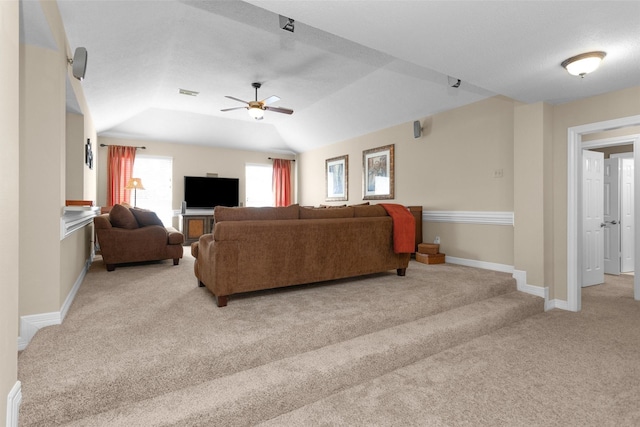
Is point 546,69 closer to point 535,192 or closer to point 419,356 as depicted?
point 535,192

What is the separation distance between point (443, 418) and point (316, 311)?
1.21m

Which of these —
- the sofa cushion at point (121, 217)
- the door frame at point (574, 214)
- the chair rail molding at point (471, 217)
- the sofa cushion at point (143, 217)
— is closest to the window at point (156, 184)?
the sofa cushion at point (143, 217)

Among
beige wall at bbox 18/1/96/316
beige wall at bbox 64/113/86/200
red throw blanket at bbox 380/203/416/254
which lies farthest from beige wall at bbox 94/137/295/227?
red throw blanket at bbox 380/203/416/254

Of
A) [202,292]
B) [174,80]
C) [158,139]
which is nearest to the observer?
[202,292]

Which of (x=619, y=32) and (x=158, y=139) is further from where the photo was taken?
(x=158, y=139)

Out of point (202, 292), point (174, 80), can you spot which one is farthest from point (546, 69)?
point (174, 80)

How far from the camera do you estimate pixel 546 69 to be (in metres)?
2.77

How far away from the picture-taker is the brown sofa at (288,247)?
9.12 ft

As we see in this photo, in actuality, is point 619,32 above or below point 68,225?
above

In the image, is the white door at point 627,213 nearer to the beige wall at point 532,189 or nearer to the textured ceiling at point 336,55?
the beige wall at point 532,189

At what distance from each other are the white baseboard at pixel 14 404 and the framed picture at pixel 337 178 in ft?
19.6

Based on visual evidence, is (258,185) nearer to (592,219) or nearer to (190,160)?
(190,160)

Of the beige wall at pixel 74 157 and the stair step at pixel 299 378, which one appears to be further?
the beige wall at pixel 74 157

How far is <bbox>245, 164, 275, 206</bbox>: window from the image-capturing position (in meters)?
8.44
